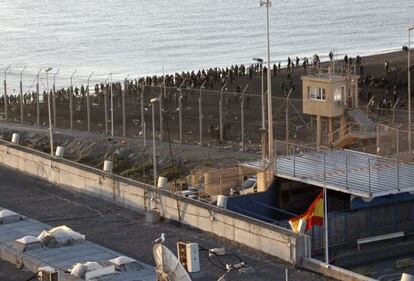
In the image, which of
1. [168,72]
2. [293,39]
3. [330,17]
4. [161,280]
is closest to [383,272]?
[161,280]

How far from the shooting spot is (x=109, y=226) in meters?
38.0

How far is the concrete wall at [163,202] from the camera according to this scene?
33.2m

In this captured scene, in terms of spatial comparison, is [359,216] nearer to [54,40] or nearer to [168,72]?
[168,72]

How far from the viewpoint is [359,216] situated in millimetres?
38281

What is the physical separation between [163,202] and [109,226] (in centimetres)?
183

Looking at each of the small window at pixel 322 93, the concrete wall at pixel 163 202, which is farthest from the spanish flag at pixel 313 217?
the small window at pixel 322 93

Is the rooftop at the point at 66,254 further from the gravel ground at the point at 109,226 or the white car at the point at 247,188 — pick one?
the white car at the point at 247,188

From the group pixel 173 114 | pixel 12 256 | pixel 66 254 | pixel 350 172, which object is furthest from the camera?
pixel 173 114

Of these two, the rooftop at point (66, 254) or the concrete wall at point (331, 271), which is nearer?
the concrete wall at point (331, 271)

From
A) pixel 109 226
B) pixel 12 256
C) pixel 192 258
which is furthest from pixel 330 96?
pixel 12 256

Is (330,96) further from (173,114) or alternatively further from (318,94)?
(173,114)

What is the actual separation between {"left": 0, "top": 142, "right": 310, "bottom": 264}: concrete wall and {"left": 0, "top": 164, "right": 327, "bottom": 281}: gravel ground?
280 mm

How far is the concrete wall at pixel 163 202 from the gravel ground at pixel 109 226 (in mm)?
280

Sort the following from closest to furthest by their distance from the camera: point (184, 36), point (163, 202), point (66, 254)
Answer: point (66, 254) → point (163, 202) → point (184, 36)
